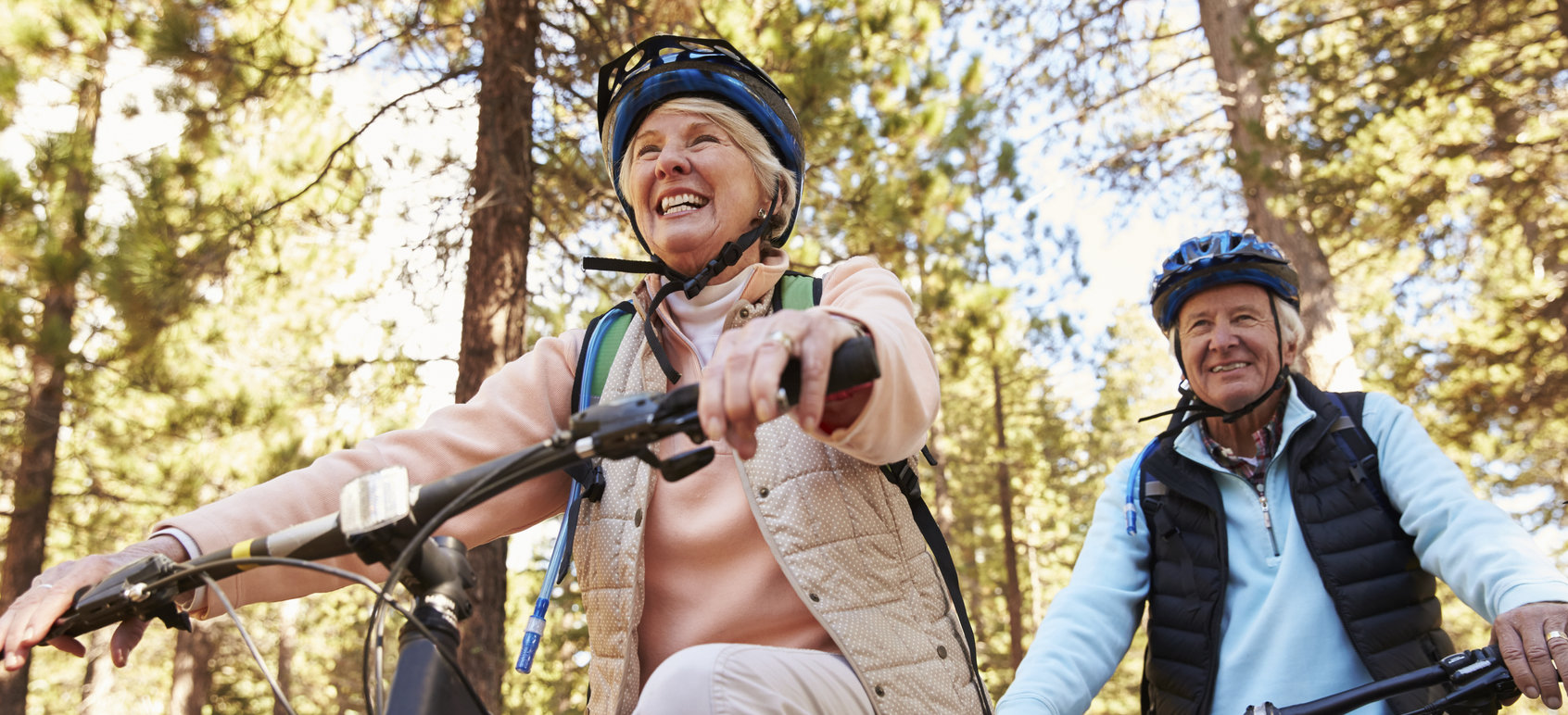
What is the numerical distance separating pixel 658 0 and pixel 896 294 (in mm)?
5676

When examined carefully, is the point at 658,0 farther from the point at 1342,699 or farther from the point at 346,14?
the point at 1342,699

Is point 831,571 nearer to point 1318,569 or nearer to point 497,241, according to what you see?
point 1318,569

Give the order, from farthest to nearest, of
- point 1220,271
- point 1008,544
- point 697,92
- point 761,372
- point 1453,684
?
point 1008,544
point 1220,271
point 697,92
point 1453,684
point 761,372

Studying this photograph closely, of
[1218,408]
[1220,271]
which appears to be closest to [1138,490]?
[1218,408]

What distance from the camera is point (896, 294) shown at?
2.10 m

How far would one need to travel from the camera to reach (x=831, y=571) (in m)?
2.06

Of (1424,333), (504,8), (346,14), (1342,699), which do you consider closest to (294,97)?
(346,14)

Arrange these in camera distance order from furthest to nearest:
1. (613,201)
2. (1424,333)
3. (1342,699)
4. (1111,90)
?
(1424,333), (1111,90), (613,201), (1342,699)

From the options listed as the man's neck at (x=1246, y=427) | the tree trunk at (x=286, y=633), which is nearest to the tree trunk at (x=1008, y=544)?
the tree trunk at (x=286, y=633)

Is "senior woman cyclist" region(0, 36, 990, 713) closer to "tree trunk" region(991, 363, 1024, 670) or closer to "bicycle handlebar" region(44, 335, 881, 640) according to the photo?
"bicycle handlebar" region(44, 335, 881, 640)

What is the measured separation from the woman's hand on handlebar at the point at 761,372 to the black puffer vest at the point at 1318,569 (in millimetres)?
2377

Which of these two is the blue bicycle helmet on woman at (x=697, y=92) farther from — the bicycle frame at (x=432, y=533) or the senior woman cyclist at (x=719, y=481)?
the bicycle frame at (x=432, y=533)

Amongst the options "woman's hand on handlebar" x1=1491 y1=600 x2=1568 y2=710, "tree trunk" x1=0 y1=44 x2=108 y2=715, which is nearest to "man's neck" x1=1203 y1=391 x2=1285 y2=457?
"woman's hand on handlebar" x1=1491 y1=600 x2=1568 y2=710

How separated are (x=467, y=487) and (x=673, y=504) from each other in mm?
919
